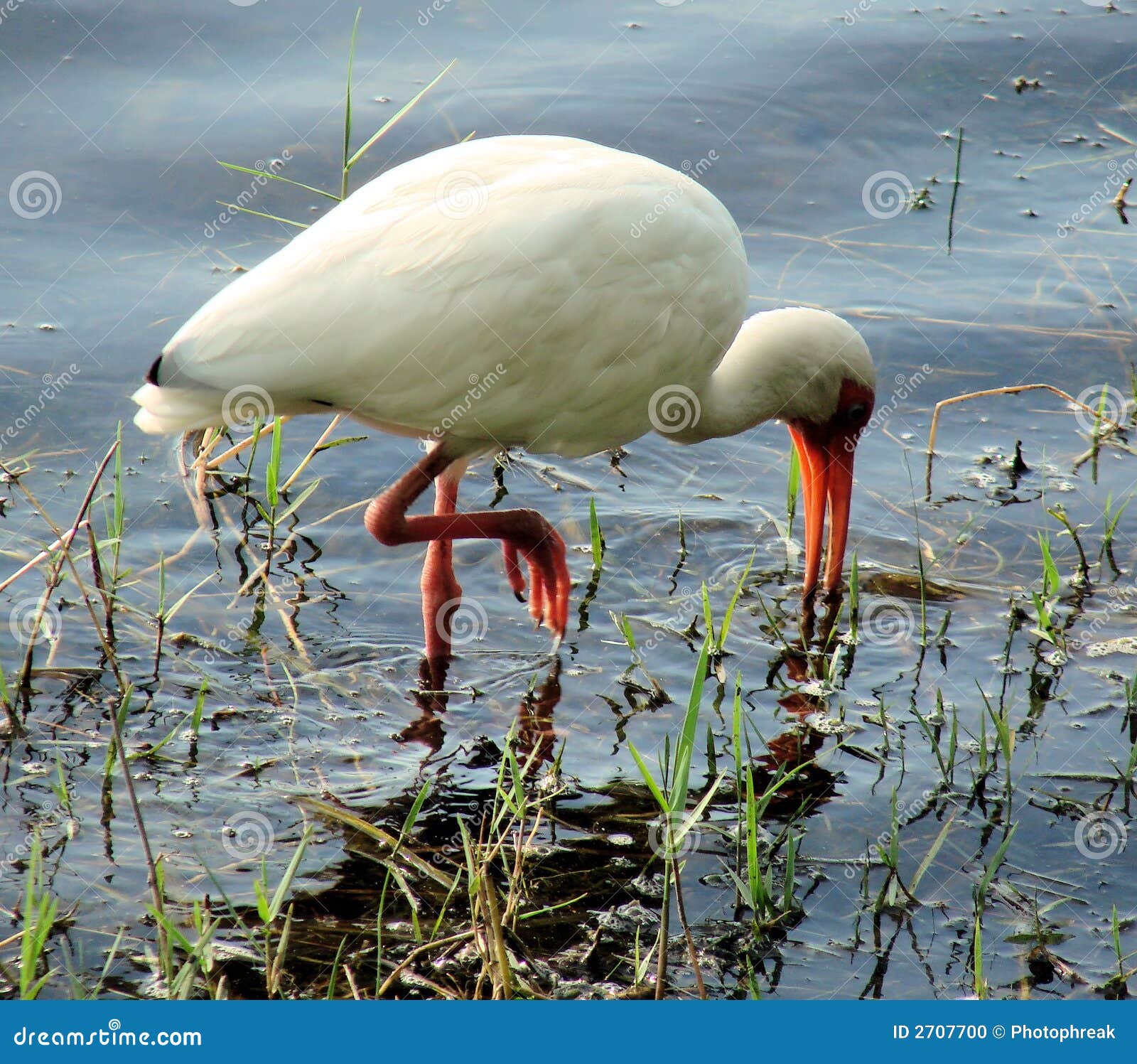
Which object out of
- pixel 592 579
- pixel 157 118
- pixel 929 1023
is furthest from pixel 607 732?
pixel 157 118

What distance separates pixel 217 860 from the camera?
394 centimetres

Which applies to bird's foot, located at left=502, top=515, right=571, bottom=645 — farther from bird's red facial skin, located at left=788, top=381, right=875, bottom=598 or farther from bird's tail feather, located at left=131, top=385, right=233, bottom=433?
bird's tail feather, located at left=131, top=385, right=233, bottom=433

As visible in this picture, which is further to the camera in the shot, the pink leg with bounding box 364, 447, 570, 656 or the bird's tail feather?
the pink leg with bounding box 364, 447, 570, 656

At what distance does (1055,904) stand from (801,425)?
2.33 meters

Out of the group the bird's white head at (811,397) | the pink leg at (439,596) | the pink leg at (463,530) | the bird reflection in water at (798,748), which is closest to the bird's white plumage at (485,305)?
the pink leg at (463,530)

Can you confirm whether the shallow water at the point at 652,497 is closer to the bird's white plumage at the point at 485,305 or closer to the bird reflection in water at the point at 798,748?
the bird reflection in water at the point at 798,748

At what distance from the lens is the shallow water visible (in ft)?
13.2

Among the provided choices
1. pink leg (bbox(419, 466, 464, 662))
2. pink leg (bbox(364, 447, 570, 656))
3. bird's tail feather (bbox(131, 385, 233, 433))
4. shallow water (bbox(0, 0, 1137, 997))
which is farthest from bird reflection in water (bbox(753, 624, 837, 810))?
bird's tail feather (bbox(131, 385, 233, 433))

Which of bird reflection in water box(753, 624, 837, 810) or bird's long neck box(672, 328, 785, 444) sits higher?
bird's long neck box(672, 328, 785, 444)

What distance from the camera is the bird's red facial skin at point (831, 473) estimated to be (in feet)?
18.1

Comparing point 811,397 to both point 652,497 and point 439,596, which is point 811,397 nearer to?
point 652,497

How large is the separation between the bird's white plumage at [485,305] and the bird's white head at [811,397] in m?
0.34

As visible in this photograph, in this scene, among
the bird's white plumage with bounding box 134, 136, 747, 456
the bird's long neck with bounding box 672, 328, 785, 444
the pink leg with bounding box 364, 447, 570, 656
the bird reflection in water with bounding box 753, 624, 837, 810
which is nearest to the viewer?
the bird's white plumage with bounding box 134, 136, 747, 456

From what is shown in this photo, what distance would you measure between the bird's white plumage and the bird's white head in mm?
336
